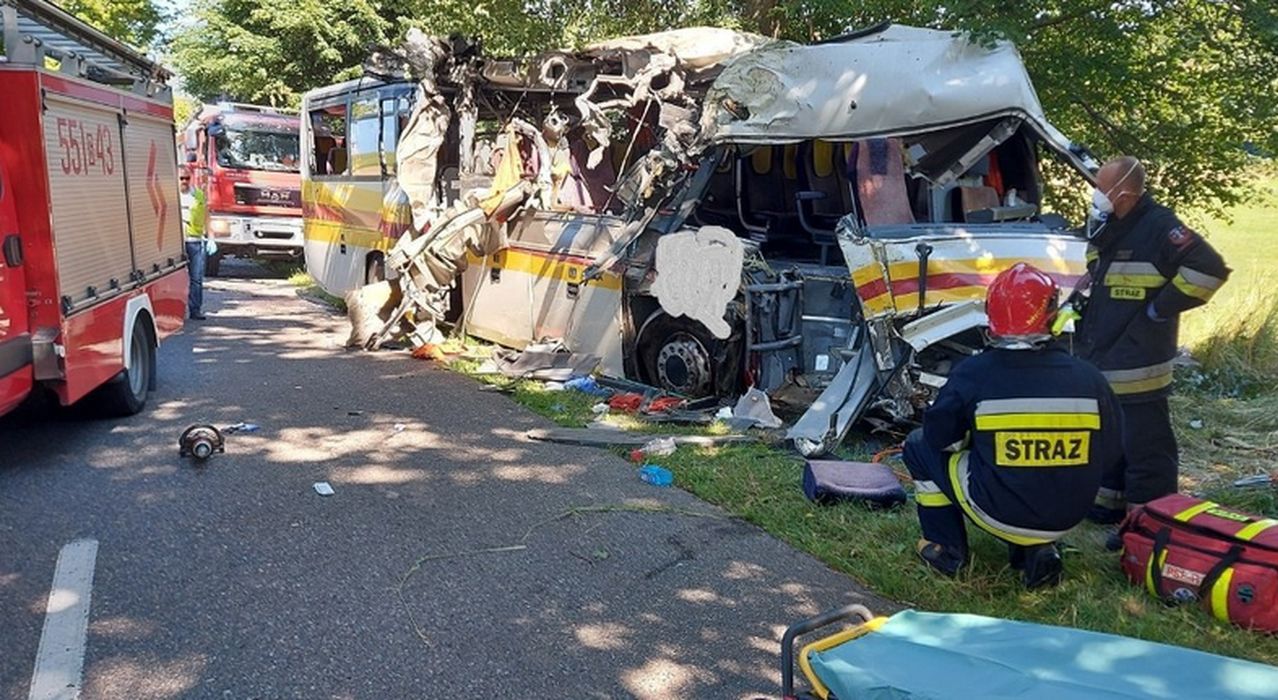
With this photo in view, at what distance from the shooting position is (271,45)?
2286cm

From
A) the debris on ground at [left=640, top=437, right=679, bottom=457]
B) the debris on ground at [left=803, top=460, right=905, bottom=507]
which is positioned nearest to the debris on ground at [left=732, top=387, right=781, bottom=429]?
the debris on ground at [left=640, top=437, right=679, bottom=457]

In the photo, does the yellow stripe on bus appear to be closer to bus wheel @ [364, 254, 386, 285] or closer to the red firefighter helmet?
bus wheel @ [364, 254, 386, 285]

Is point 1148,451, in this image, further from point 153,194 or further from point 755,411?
point 153,194

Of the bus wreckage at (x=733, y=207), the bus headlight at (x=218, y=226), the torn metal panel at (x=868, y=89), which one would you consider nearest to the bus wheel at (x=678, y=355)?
the bus wreckage at (x=733, y=207)

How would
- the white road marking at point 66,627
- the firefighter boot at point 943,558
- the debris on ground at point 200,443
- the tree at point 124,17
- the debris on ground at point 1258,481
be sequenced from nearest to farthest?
the white road marking at point 66,627 → the firefighter boot at point 943,558 → the debris on ground at point 1258,481 → the debris on ground at point 200,443 → the tree at point 124,17

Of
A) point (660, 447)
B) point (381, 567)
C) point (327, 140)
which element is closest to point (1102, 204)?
point (660, 447)

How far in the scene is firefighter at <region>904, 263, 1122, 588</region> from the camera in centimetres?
393

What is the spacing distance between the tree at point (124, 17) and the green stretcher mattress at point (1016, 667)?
18909 millimetres

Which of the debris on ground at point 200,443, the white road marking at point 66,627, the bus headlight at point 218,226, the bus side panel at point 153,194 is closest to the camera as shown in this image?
the white road marking at point 66,627

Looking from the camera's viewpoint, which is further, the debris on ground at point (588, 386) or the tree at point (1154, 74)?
the debris on ground at point (588, 386)

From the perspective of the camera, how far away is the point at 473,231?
29.8ft

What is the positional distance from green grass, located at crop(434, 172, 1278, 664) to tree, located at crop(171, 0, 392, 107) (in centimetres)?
1619

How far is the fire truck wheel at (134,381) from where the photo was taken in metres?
6.92

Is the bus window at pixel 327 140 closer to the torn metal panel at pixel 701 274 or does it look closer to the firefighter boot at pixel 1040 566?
the torn metal panel at pixel 701 274
